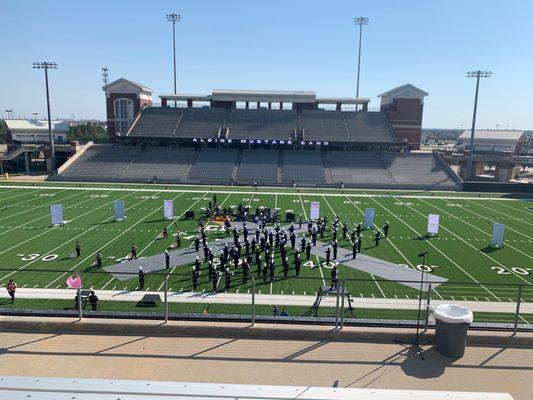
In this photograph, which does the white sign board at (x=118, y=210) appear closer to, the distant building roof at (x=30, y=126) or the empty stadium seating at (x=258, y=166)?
the empty stadium seating at (x=258, y=166)

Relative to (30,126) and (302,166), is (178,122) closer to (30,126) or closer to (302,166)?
(302,166)

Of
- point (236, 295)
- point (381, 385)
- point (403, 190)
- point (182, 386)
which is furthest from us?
point (403, 190)

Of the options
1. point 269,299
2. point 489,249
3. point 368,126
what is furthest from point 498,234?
point 368,126

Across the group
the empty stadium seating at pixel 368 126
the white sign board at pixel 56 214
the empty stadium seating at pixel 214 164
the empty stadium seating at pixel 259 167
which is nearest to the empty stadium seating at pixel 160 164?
the empty stadium seating at pixel 259 167

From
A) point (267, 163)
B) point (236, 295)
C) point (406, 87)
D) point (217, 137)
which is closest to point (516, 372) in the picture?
point (236, 295)

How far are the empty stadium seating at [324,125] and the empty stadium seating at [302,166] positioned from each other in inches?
121

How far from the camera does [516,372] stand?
4848 millimetres

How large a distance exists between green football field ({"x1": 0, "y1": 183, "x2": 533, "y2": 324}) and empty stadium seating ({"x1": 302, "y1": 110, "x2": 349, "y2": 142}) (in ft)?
48.9

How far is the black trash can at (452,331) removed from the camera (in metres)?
5.10

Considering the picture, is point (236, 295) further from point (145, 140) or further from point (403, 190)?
point (145, 140)

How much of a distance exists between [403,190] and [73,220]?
1170 inches

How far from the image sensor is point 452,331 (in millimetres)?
5152

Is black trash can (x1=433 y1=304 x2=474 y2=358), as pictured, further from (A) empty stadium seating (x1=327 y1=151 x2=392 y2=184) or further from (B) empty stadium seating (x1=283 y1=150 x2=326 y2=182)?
(A) empty stadium seating (x1=327 y1=151 x2=392 y2=184)

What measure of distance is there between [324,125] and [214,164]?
1628 centimetres
